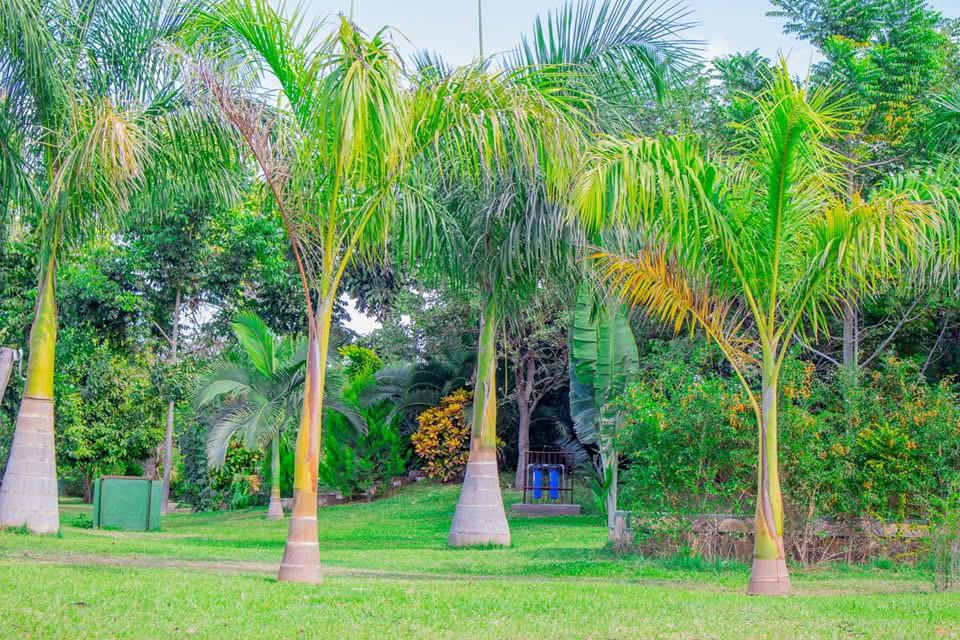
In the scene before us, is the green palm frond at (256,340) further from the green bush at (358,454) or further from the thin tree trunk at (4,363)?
the thin tree trunk at (4,363)

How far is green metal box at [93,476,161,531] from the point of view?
17047 mm

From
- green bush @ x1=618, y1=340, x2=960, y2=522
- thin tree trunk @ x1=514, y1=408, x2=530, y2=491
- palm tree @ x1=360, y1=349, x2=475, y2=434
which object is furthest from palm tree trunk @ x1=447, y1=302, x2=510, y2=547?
palm tree @ x1=360, y1=349, x2=475, y2=434

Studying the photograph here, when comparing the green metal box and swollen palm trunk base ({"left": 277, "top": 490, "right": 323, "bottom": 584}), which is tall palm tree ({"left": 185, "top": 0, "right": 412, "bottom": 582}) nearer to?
swollen palm trunk base ({"left": 277, "top": 490, "right": 323, "bottom": 584})

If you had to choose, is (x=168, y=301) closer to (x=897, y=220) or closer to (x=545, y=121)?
(x=545, y=121)

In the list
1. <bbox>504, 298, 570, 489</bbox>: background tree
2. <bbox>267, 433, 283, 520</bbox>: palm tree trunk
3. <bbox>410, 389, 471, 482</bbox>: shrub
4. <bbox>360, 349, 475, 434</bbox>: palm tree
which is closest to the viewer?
<bbox>267, 433, 283, 520</bbox>: palm tree trunk

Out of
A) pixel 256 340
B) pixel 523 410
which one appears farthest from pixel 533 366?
pixel 256 340

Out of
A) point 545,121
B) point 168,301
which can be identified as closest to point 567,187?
point 545,121

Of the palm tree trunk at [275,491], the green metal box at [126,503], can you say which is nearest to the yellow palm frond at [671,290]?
the green metal box at [126,503]

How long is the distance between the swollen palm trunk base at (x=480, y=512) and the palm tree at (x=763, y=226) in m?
5.74

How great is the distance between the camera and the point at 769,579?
8.96 metres

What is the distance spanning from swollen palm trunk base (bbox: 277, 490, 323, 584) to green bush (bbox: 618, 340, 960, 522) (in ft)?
16.6

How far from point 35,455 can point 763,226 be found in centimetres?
999

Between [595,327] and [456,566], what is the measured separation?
7.82 meters

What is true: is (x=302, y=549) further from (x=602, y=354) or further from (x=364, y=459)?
(x=364, y=459)
